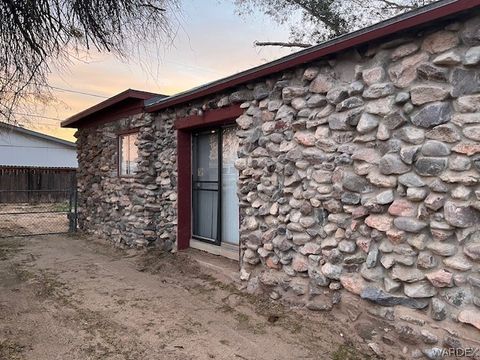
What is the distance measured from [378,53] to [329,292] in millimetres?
2240

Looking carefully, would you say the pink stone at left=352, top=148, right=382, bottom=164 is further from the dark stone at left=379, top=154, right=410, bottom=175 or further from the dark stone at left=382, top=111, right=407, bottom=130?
the dark stone at left=382, top=111, right=407, bottom=130

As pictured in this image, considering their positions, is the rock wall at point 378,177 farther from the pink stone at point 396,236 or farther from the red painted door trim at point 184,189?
the red painted door trim at point 184,189

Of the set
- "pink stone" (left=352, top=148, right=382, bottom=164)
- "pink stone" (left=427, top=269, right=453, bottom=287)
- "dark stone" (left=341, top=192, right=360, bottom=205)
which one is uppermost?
"pink stone" (left=352, top=148, right=382, bottom=164)

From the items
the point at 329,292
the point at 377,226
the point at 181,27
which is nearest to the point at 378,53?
the point at 377,226

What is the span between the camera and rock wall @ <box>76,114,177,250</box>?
713 centimetres

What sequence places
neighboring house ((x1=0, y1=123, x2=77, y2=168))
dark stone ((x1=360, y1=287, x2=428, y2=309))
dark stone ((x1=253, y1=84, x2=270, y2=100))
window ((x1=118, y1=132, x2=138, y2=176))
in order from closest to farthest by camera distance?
1. dark stone ((x1=360, y1=287, x2=428, y2=309))
2. dark stone ((x1=253, y1=84, x2=270, y2=100))
3. window ((x1=118, y1=132, x2=138, y2=176))
4. neighboring house ((x1=0, y1=123, x2=77, y2=168))

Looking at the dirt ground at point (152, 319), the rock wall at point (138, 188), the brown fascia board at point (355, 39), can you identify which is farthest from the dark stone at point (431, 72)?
the rock wall at point (138, 188)

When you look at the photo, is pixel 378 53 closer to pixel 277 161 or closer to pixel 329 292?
pixel 277 161

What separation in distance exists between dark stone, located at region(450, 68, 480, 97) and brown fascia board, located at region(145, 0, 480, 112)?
1.37ft

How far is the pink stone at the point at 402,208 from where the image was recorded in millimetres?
3297

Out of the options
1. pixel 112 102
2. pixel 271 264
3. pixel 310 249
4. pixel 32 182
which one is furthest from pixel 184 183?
pixel 32 182

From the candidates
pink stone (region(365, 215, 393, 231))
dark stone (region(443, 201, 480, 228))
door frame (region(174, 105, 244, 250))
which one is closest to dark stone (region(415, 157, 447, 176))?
dark stone (region(443, 201, 480, 228))

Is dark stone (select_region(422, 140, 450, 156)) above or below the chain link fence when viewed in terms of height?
above

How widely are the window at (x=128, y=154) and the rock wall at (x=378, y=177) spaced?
3.81 meters
